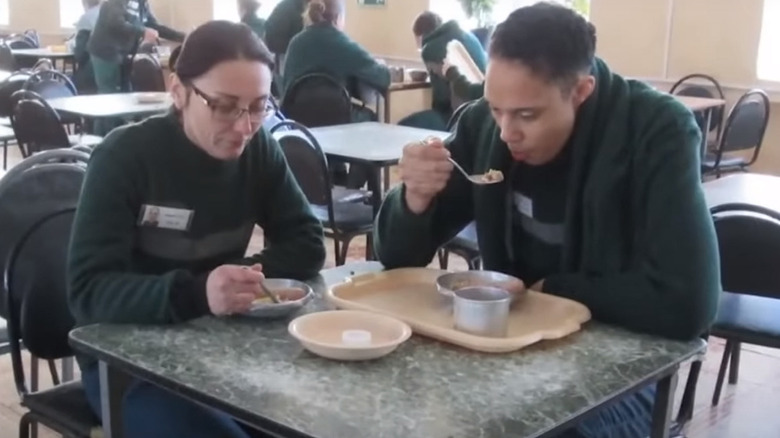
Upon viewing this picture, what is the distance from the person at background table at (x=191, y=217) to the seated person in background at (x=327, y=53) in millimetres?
3083

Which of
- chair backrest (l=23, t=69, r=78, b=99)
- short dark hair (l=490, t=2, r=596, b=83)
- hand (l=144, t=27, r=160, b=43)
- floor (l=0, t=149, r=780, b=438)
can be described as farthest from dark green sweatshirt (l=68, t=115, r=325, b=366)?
hand (l=144, t=27, r=160, b=43)

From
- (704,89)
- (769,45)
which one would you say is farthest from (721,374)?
(769,45)

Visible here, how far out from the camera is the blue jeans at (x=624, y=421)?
139cm

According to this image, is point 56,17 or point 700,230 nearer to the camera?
point 700,230

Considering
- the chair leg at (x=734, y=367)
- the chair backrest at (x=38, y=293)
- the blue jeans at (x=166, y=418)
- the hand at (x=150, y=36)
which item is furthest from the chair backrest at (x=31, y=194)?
the hand at (x=150, y=36)

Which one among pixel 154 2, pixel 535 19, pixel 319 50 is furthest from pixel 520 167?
pixel 154 2

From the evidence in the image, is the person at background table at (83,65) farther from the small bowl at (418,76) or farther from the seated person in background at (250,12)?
the small bowl at (418,76)

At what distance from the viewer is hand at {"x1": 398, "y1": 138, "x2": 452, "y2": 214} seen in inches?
62.6

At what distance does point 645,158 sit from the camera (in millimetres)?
1484

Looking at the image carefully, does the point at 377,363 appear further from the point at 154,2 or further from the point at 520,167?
the point at 154,2

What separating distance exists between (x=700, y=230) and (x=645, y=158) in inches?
5.8

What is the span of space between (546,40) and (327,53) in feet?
11.5

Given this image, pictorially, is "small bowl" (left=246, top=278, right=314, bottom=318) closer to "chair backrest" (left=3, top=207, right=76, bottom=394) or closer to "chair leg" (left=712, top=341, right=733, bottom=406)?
"chair backrest" (left=3, top=207, right=76, bottom=394)

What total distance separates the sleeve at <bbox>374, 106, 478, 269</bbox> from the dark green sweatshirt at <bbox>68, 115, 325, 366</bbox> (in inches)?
5.4
